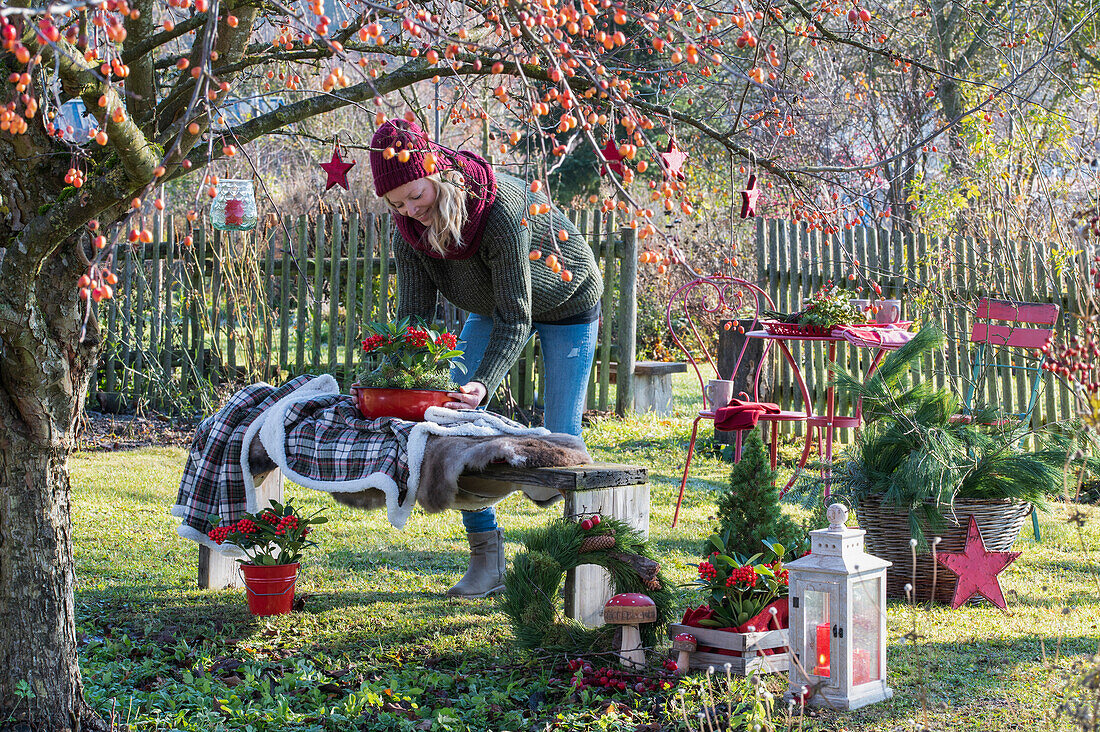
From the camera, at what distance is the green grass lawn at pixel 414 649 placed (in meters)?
2.67

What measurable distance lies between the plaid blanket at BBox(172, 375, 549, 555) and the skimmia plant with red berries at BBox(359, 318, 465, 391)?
12cm

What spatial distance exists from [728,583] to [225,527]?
1803 mm

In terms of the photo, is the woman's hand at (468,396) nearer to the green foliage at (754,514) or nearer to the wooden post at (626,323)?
the green foliage at (754,514)

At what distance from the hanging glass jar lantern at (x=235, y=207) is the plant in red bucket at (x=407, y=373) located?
3414 mm

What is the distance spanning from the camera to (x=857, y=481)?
12.8 ft

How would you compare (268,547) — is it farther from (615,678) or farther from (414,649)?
(615,678)

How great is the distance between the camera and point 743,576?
287 centimetres

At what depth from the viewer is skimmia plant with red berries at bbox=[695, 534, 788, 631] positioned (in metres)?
2.88

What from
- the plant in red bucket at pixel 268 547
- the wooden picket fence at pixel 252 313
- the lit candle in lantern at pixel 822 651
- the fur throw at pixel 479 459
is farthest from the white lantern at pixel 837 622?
the wooden picket fence at pixel 252 313

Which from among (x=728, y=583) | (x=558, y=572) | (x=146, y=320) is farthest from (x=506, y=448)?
(x=146, y=320)

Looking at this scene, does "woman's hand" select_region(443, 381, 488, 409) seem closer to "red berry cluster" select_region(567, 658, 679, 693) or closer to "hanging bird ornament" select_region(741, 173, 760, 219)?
"red berry cluster" select_region(567, 658, 679, 693)

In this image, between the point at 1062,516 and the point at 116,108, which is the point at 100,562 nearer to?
the point at 116,108

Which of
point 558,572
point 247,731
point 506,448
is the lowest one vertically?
point 247,731

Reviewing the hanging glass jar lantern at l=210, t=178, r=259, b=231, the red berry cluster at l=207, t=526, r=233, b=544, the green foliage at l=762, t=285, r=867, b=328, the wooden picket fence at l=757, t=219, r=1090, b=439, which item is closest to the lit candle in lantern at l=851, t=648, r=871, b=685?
the red berry cluster at l=207, t=526, r=233, b=544
